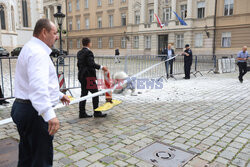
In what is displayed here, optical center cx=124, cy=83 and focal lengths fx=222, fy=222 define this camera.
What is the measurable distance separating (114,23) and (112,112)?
33903mm

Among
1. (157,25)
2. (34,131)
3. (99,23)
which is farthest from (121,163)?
(99,23)

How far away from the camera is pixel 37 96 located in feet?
6.36

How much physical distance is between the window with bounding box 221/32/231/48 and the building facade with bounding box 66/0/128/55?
1531 cm

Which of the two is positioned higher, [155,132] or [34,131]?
[34,131]

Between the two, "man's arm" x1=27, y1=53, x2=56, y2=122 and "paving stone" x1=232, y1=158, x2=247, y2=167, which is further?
"paving stone" x1=232, y1=158, x2=247, y2=167

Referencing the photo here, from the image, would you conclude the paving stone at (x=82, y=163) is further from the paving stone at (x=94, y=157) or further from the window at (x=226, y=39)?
the window at (x=226, y=39)

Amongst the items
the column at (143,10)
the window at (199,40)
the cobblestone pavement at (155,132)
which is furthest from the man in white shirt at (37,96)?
the column at (143,10)

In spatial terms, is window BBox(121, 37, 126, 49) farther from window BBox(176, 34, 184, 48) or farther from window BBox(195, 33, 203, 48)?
window BBox(195, 33, 203, 48)

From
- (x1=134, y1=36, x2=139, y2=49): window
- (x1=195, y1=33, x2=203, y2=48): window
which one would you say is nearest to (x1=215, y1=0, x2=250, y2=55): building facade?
(x1=195, y1=33, x2=203, y2=48): window

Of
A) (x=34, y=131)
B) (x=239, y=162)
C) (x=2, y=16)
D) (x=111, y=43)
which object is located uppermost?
(x=2, y=16)

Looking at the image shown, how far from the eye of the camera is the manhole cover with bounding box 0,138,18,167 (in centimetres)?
322

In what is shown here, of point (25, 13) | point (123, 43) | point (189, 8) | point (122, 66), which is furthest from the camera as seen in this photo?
point (25, 13)

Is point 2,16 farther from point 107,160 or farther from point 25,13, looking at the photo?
point 107,160

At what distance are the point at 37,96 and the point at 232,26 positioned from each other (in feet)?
90.7
